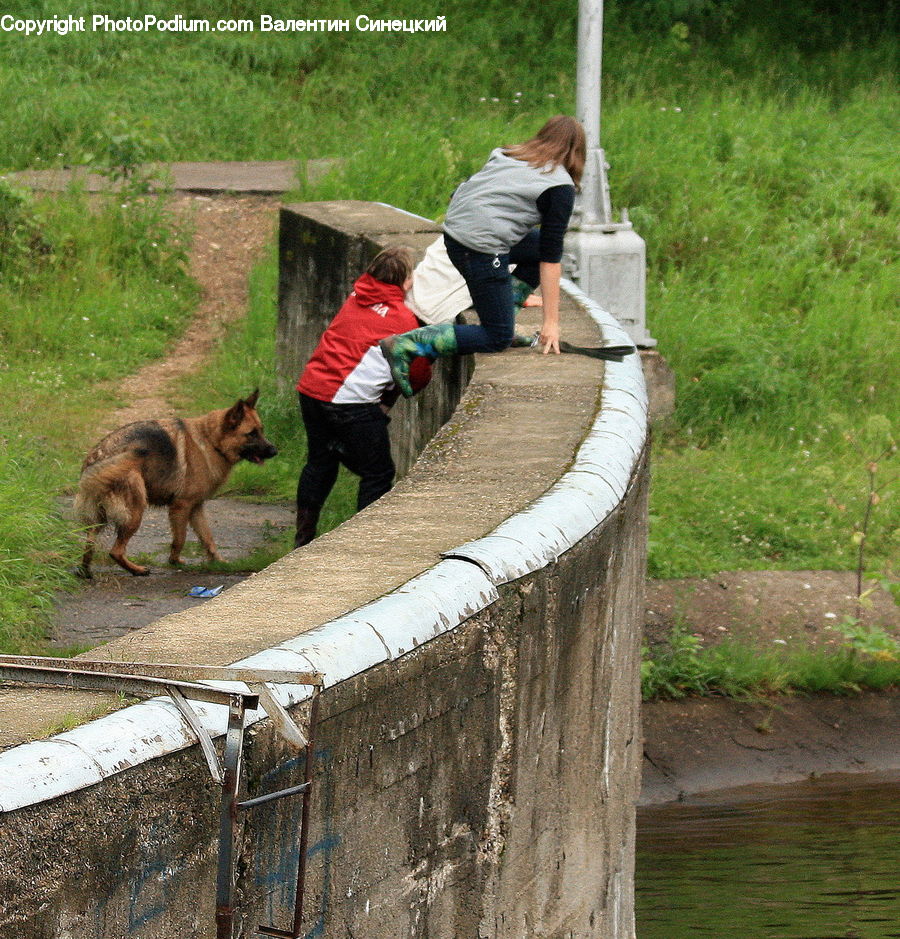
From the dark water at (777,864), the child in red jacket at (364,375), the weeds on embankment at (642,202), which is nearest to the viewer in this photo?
the child in red jacket at (364,375)

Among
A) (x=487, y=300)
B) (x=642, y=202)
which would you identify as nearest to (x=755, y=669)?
(x=487, y=300)

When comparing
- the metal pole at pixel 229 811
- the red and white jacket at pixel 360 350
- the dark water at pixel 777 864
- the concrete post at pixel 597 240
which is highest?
the concrete post at pixel 597 240

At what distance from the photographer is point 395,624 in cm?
292

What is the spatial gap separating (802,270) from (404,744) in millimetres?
10319

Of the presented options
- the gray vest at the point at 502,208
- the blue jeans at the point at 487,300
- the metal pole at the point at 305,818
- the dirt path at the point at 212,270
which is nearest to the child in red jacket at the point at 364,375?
the blue jeans at the point at 487,300

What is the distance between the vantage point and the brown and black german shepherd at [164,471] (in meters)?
7.04

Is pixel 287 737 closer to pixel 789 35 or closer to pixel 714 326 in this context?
pixel 714 326

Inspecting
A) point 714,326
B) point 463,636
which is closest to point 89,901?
point 463,636

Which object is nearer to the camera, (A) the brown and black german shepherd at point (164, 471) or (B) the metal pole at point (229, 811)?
(B) the metal pole at point (229, 811)

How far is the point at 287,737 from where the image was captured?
7.85 ft

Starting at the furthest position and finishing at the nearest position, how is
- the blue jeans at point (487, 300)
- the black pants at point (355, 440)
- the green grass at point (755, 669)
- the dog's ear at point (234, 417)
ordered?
the green grass at point (755, 669) → the dog's ear at point (234, 417) → the black pants at point (355, 440) → the blue jeans at point (487, 300)

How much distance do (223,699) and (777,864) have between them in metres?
5.60

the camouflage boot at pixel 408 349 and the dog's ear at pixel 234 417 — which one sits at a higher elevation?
the camouflage boot at pixel 408 349

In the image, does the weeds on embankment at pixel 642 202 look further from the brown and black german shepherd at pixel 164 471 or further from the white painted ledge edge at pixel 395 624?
the white painted ledge edge at pixel 395 624
